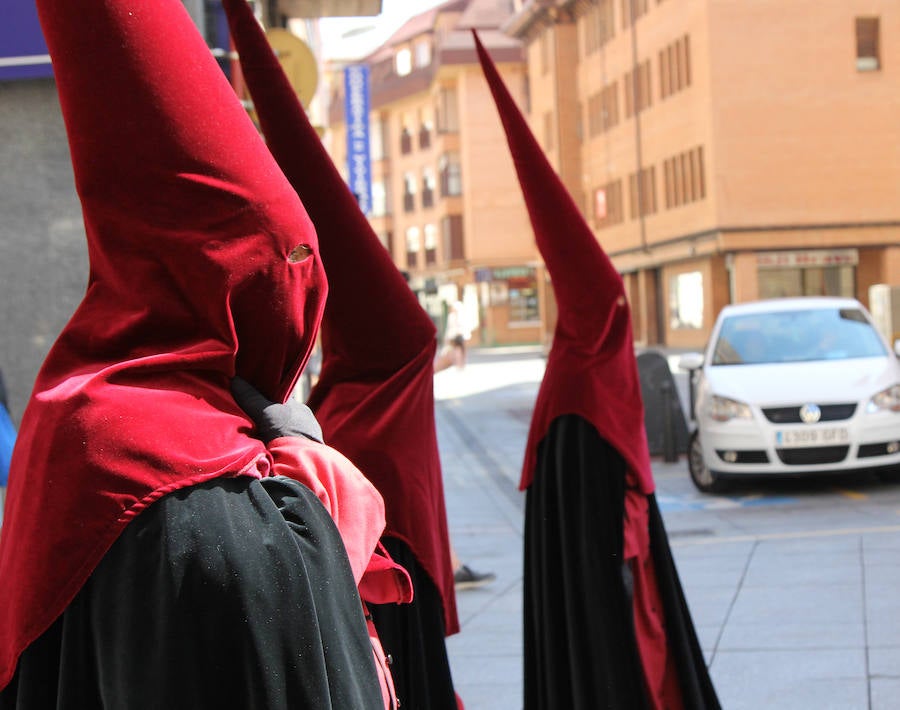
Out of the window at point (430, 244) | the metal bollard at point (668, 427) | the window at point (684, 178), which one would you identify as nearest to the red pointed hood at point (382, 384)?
the metal bollard at point (668, 427)

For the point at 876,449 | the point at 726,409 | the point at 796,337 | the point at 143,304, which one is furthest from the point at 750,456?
the point at 143,304

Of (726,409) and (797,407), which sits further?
(726,409)

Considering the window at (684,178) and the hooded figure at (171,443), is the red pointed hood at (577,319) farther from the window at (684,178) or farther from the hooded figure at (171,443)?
the window at (684,178)

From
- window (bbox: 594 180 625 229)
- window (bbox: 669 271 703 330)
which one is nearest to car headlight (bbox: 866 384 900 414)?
window (bbox: 669 271 703 330)

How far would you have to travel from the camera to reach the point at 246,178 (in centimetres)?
202

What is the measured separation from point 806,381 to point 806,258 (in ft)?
95.0

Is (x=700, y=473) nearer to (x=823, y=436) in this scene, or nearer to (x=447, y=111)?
(x=823, y=436)

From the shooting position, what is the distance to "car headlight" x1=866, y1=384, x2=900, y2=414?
11.1 metres

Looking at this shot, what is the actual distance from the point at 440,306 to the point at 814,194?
32.4 metres

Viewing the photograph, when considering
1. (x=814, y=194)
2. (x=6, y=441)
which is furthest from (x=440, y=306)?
(x=6, y=441)

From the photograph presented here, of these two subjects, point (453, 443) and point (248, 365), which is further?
point (453, 443)

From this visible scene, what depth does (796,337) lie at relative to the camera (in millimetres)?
12258

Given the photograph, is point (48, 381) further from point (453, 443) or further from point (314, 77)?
point (453, 443)

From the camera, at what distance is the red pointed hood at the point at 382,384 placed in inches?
141
